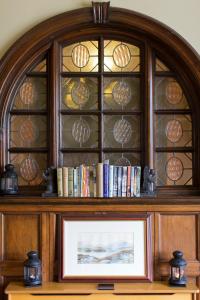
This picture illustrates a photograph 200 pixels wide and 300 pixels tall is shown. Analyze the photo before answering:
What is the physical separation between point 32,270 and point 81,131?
1.15 meters

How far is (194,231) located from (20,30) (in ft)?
6.70

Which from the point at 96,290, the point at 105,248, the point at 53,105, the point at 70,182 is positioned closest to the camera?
the point at 96,290

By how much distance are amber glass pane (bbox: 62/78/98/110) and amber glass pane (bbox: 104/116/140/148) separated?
0.18 metres

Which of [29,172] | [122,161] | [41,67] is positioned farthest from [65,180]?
Result: [41,67]

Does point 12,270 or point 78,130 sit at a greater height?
point 78,130

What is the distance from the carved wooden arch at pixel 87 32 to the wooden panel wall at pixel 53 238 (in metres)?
0.50

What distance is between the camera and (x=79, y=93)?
13.5ft

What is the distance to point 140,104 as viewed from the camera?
13.5 ft

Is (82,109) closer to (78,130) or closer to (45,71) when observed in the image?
(78,130)

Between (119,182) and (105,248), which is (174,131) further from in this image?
(105,248)

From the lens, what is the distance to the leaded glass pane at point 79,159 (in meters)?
Answer: 4.10

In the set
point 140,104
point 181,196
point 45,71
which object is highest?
point 45,71

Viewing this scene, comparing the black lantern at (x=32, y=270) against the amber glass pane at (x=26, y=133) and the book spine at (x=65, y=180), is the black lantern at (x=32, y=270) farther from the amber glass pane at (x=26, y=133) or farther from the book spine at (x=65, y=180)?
the amber glass pane at (x=26, y=133)

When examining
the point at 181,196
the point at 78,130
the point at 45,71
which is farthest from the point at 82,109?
the point at 181,196
